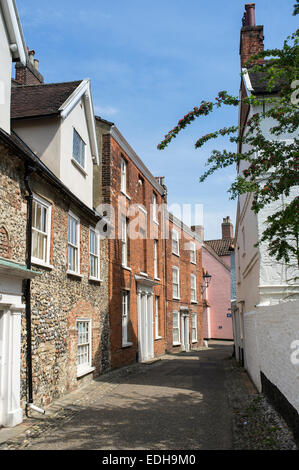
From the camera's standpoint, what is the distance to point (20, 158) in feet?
30.0

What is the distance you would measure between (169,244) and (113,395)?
16575 mm

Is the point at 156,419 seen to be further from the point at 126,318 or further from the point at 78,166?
the point at 126,318

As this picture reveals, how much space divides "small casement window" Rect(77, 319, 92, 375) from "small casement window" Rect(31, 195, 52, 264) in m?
3.23

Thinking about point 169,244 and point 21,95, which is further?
point 169,244

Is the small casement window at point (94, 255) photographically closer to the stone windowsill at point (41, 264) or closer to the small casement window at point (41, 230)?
the small casement window at point (41, 230)

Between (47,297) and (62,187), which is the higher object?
(62,187)

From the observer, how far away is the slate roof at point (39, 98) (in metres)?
12.9

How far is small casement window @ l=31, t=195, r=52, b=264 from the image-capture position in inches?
400

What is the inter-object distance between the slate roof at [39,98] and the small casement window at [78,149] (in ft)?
4.27

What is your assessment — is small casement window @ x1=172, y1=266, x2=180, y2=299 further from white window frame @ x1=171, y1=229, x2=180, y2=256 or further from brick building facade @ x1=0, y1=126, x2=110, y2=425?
brick building facade @ x1=0, y1=126, x2=110, y2=425

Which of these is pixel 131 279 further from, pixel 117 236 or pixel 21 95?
pixel 21 95

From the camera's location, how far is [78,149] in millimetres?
14672

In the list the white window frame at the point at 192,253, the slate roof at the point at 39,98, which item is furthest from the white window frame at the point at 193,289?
the slate roof at the point at 39,98
